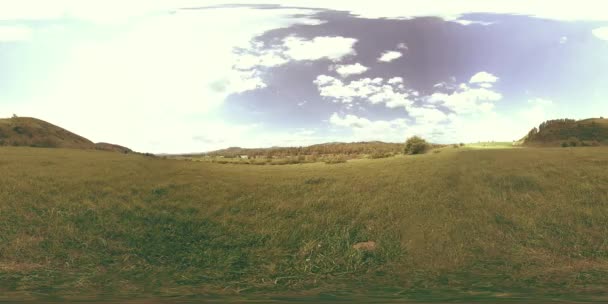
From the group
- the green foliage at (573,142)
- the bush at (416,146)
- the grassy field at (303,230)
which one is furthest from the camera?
the bush at (416,146)

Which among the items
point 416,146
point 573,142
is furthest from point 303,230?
point 573,142

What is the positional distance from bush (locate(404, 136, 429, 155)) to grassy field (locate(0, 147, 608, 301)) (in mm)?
16456

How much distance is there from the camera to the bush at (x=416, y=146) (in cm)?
4178

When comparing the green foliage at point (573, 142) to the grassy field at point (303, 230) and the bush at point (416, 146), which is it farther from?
the grassy field at point (303, 230)

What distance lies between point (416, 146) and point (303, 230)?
95.2 ft

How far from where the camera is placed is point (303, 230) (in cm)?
1587

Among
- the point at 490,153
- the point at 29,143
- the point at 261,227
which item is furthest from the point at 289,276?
the point at 29,143

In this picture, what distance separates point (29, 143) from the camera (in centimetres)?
3209

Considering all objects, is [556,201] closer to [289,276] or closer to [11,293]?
[289,276]

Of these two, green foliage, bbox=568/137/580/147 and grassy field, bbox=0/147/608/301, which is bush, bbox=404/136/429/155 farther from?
grassy field, bbox=0/147/608/301

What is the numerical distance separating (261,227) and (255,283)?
519 centimetres

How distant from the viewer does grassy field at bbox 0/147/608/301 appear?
1109cm

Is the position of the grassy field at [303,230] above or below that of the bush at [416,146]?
below

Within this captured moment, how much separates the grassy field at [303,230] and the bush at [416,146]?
16456mm
